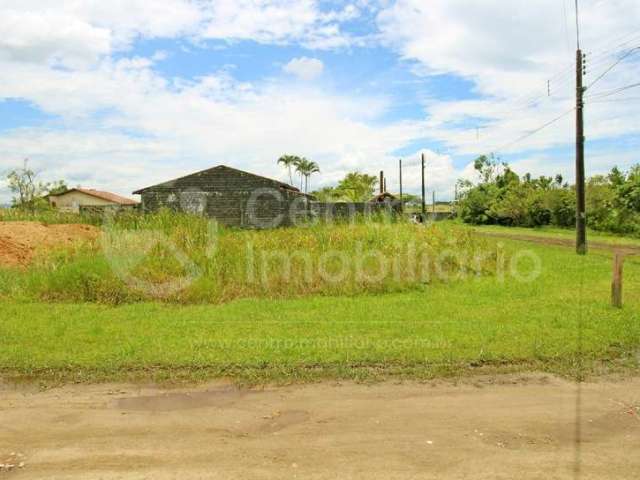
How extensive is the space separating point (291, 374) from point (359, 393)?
0.92 m

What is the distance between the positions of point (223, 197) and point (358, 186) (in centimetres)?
3477

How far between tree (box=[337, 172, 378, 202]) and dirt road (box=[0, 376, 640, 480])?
167ft

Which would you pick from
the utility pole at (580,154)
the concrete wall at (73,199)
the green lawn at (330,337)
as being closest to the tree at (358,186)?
the concrete wall at (73,199)

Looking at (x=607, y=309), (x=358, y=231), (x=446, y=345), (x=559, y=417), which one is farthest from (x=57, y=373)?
(x=358, y=231)

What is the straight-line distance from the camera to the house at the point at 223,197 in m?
27.0

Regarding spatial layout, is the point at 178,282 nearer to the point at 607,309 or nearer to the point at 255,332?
the point at 255,332

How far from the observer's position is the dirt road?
11.7 feet

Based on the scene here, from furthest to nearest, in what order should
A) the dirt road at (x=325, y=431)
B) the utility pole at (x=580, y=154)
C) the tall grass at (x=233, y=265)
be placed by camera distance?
the utility pole at (x=580, y=154)
the tall grass at (x=233, y=265)
the dirt road at (x=325, y=431)

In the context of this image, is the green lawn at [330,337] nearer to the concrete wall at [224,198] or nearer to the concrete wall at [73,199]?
the concrete wall at [224,198]

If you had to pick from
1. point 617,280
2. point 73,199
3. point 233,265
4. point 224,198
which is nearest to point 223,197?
point 224,198

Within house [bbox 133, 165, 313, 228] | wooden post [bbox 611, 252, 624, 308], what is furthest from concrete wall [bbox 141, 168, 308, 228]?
wooden post [bbox 611, 252, 624, 308]

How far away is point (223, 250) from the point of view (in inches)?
479

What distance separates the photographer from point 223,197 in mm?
27047

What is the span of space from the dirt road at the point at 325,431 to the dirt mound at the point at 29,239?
30.6 ft
